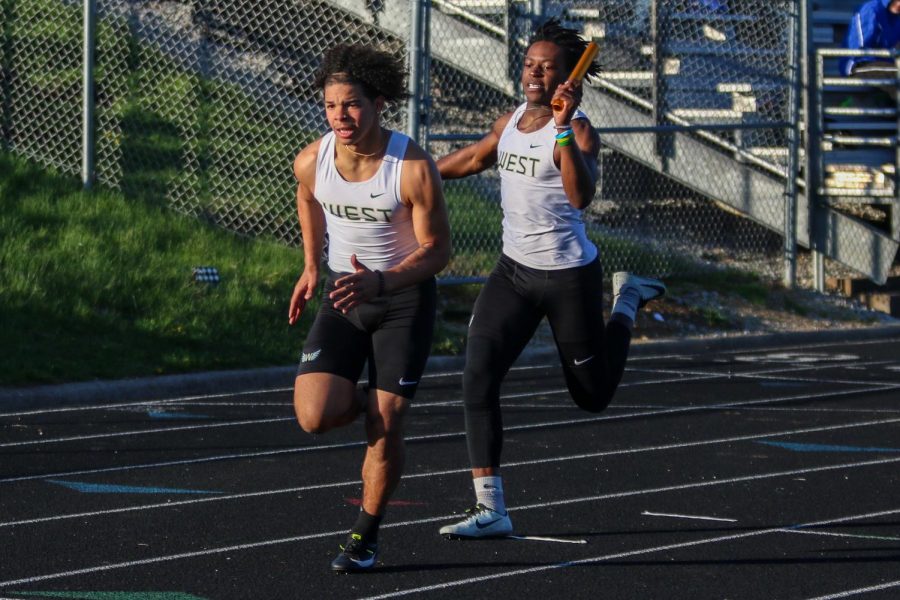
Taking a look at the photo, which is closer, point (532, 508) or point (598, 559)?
point (598, 559)

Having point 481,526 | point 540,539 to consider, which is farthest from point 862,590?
point 481,526

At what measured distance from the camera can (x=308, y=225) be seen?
6.63 metres

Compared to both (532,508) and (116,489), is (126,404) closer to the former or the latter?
(116,489)

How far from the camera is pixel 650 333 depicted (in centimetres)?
1488

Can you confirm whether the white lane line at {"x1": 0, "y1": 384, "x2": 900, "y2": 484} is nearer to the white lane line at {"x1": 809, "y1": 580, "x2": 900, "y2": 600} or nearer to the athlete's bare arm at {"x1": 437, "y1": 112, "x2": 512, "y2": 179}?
the athlete's bare arm at {"x1": 437, "y1": 112, "x2": 512, "y2": 179}

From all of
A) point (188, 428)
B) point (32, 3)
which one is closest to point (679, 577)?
point (188, 428)

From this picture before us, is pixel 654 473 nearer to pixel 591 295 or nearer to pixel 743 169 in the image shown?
pixel 591 295

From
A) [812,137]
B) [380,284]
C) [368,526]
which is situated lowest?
[368,526]

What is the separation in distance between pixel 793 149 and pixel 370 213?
Answer: 38.6 feet

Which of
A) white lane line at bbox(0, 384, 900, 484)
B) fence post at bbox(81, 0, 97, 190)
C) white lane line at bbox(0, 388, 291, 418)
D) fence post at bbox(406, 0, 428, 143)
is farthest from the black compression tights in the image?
fence post at bbox(81, 0, 97, 190)

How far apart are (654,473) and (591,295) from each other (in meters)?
1.81

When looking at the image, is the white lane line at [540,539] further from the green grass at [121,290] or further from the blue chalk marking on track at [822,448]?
the green grass at [121,290]

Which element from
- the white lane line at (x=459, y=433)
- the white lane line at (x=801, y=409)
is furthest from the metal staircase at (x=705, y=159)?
the white lane line at (x=801, y=409)

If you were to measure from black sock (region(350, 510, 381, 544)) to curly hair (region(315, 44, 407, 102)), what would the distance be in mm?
1585
